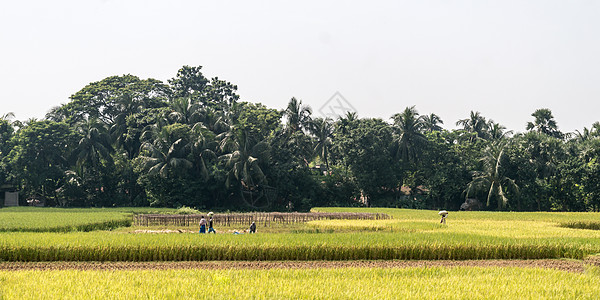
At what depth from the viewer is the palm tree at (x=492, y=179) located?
179 ft

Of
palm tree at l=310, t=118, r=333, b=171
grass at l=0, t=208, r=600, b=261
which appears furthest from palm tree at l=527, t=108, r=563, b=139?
grass at l=0, t=208, r=600, b=261

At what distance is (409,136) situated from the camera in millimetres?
60406

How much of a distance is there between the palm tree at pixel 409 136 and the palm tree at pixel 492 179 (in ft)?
23.8

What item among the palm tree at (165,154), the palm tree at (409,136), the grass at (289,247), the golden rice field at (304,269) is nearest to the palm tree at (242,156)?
the palm tree at (165,154)

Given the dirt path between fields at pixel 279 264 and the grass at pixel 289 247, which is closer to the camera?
the dirt path between fields at pixel 279 264

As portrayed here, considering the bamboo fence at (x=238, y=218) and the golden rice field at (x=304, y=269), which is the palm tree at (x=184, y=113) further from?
the golden rice field at (x=304, y=269)

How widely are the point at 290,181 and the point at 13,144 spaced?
3105 centimetres

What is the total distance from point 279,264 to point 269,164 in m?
40.5

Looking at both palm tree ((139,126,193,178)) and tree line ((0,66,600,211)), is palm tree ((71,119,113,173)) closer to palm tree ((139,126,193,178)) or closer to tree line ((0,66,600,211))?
tree line ((0,66,600,211))

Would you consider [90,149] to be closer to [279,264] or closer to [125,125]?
[125,125]

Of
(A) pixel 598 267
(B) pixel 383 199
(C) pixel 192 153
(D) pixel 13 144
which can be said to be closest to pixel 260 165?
(C) pixel 192 153

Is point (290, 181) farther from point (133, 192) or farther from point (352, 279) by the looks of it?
point (352, 279)

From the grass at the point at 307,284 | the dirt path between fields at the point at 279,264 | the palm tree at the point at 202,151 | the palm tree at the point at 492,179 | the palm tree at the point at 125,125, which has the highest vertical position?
the palm tree at the point at 125,125

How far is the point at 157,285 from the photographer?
12.3 m
